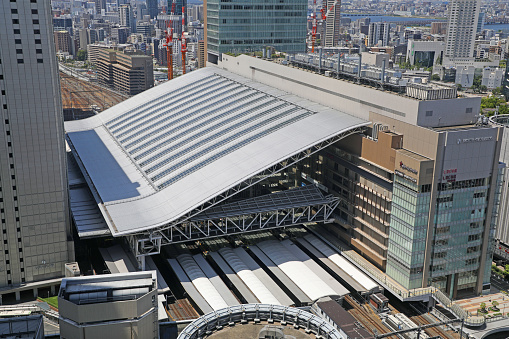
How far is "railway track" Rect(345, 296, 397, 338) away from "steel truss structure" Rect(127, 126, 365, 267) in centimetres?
1692

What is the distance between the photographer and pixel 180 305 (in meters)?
76.2

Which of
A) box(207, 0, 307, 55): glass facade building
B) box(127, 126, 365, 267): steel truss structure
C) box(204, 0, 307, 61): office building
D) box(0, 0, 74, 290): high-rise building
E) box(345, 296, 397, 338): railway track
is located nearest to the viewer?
box(345, 296, 397, 338): railway track

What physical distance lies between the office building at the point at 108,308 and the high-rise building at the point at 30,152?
88.5 feet

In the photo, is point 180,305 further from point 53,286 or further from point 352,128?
point 352,128

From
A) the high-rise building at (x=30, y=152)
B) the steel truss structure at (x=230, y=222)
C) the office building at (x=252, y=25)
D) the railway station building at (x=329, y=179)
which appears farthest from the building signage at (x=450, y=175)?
the office building at (x=252, y=25)

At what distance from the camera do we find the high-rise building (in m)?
72.2

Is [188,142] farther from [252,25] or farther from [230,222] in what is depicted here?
[252,25]

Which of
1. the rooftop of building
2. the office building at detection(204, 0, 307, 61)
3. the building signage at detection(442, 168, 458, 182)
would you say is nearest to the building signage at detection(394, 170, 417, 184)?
the building signage at detection(442, 168, 458, 182)

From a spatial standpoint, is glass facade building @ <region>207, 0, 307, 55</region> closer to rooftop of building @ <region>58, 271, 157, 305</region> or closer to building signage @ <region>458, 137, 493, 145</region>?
building signage @ <region>458, 137, 493, 145</region>

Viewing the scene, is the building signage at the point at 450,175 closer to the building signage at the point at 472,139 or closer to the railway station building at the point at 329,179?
the railway station building at the point at 329,179

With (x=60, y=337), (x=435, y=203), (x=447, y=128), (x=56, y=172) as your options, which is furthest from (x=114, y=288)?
(x=447, y=128)

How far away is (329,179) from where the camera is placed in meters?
92.8

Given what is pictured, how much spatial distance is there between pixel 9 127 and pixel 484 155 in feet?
216

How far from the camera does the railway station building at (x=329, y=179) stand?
7356 cm
